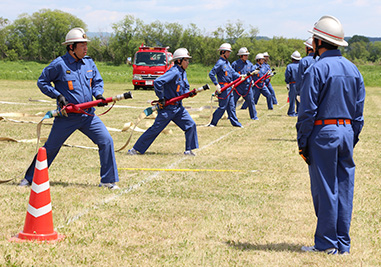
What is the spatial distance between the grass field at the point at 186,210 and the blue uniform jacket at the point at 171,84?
110 centimetres

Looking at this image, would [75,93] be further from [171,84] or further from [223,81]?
[223,81]

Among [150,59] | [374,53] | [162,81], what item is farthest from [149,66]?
[374,53]

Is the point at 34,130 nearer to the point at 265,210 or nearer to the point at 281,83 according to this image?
the point at 265,210

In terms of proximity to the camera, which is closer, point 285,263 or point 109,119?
point 285,263

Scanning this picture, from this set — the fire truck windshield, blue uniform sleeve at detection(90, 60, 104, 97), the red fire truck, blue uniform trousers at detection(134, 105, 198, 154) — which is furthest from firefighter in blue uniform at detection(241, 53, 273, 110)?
blue uniform sleeve at detection(90, 60, 104, 97)

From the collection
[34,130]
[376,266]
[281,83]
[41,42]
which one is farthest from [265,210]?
[41,42]

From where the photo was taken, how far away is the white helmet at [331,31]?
469cm

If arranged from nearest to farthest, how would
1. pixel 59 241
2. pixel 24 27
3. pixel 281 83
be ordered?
pixel 59 241, pixel 281 83, pixel 24 27

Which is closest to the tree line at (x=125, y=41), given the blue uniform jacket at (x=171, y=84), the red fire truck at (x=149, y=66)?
the red fire truck at (x=149, y=66)

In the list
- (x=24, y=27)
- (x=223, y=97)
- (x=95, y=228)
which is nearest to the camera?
(x=95, y=228)

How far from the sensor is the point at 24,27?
109 meters

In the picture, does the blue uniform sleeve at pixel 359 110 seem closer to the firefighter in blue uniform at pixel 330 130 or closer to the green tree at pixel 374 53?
the firefighter in blue uniform at pixel 330 130

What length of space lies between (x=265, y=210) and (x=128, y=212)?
1483mm

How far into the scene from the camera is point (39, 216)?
4945 mm
